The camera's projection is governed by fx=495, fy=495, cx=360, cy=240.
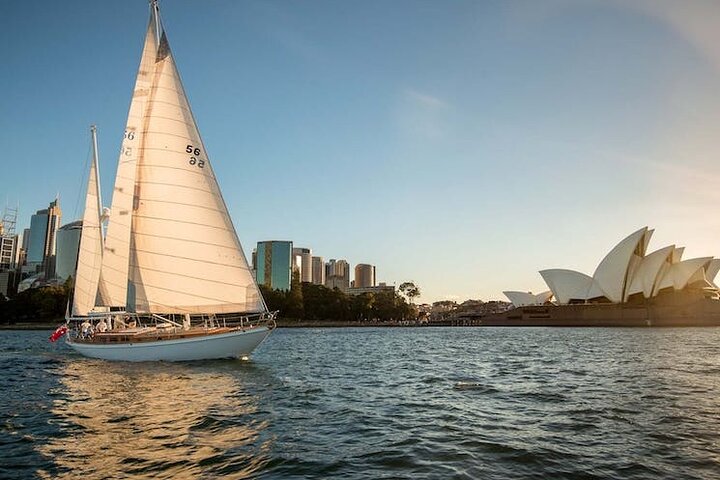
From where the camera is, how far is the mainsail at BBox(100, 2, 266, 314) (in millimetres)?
28641

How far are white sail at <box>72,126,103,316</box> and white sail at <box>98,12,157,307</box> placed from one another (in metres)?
4.50

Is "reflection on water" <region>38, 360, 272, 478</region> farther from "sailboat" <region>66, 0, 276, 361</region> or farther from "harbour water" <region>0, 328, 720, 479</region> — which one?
"sailboat" <region>66, 0, 276, 361</region>

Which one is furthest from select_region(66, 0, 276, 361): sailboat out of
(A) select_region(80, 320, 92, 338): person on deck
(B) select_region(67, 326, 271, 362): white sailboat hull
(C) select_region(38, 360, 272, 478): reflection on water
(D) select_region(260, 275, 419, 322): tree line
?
(D) select_region(260, 275, 419, 322): tree line

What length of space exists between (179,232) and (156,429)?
56.8 ft

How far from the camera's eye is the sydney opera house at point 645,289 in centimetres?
11725

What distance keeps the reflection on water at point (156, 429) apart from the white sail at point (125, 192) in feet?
34.6

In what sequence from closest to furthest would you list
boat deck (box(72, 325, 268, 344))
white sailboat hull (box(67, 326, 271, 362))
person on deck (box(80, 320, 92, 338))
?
white sailboat hull (box(67, 326, 271, 362)) < boat deck (box(72, 325, 268, 344)) < person on deck (box(80, 320, 92, 338))

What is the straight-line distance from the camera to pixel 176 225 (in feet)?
94.2

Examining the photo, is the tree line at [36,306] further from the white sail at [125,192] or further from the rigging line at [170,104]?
the rigging line at [170,104]

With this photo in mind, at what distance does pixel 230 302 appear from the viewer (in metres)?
28.9

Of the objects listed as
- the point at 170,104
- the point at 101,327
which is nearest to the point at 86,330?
the point at 101,327

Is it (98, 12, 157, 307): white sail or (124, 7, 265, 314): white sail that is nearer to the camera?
(124, 7, 265, 314): white sail

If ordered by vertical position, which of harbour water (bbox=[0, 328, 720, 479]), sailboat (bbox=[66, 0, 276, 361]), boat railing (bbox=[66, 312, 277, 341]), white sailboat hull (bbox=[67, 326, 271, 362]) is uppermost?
sailboat (bbox=[66, 0, 276, 361])

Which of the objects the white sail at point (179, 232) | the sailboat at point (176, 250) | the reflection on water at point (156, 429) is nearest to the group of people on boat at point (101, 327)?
the sailboat at point (176, 250)
